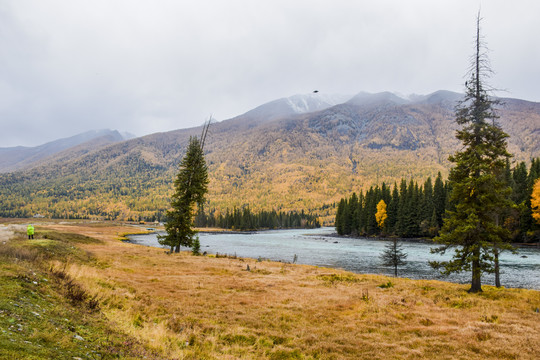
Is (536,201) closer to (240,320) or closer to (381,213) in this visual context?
(381,213)

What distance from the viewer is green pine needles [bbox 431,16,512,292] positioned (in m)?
19.5

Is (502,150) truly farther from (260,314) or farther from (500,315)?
(260,314)

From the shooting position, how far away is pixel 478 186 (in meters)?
19.9

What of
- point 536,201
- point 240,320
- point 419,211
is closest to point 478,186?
point 240,320

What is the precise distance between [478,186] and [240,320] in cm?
1802

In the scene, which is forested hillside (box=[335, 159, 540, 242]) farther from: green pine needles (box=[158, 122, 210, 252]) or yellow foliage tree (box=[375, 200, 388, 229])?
green pine needles (box=[158, 122, 210, 252])

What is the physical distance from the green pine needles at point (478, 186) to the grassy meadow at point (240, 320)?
2928 mm

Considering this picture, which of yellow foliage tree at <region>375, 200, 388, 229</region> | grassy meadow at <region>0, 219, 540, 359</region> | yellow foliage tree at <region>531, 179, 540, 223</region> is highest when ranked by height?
yellow foliage tree at <region>531, 179, 540, 223</region>

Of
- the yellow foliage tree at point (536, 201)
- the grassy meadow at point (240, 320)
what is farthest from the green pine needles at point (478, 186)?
the yellow foliage tree at point (536, 201)

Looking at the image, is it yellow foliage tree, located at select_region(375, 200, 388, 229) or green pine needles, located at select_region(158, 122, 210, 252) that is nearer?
green pine needles, located at select_region(158, 122, 210, 252)

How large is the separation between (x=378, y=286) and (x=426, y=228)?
7061cm

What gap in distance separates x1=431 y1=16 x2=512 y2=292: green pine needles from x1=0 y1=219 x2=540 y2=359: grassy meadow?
9.61 feet

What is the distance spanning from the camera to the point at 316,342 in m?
10.6

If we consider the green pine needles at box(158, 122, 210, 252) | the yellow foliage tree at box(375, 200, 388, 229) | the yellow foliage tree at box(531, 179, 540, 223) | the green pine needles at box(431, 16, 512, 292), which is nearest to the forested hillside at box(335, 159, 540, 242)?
the yellow foliage tree at box(375, 200, 388, 229)
